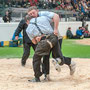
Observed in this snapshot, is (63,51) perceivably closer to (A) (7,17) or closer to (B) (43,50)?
(A) (7,17)

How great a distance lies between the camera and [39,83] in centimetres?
777

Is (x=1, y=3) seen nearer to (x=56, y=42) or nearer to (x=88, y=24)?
(x=88, y=24)

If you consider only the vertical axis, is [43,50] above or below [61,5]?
above

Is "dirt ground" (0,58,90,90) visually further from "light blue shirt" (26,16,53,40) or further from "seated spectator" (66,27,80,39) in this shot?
"seated spectator" (66,27,80,39)

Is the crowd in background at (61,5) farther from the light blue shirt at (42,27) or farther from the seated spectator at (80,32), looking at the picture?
the light blue shirt at (42,27)

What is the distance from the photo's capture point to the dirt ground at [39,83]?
708cm

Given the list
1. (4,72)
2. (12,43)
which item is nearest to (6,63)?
(4,72)

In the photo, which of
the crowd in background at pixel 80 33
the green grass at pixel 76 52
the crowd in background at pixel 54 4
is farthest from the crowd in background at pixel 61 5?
the green grass at pixel 76 52

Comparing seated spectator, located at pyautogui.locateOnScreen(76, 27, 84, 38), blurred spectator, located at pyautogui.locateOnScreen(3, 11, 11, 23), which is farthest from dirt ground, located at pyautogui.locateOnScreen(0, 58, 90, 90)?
seated spectator, located at pyautogui.locateOnScreen(76, 27, 84, 38)

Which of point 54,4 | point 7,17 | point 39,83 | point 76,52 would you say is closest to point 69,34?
point 54,4

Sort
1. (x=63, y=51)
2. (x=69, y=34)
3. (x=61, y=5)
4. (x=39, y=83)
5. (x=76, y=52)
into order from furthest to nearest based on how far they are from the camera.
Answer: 1. (x=61, y=5)
2. (x=69, y=34)
3. (x=63, y=51)
4. (x=76, y=52)
5. (x=39, y=83)

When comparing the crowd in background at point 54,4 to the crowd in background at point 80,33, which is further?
the crowd in background at point 80,33

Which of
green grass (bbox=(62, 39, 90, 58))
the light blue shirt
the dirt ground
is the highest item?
the light blue shirt

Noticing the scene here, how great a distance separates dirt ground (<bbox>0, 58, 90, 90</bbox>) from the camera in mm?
7078
